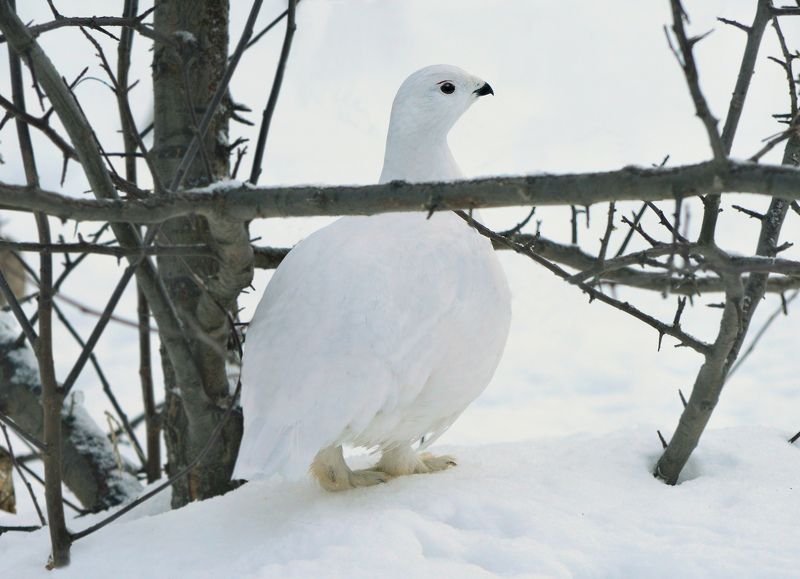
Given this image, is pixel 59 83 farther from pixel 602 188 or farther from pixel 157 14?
pixel 602 188

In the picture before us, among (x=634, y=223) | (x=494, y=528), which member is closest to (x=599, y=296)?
→ (x=634, y=223)

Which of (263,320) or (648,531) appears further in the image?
(263,320)

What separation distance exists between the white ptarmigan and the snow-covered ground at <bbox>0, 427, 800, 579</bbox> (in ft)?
0.55

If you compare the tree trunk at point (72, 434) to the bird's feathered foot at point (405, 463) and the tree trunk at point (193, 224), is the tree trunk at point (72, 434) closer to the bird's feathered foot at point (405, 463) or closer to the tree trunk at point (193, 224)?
the tree trunk at point (193, 224)

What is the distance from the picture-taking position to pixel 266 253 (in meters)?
2.95

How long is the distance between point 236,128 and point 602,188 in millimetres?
5102

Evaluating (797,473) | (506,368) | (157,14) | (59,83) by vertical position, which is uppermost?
(157,14)

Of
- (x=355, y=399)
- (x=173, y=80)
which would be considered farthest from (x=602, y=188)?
(x=173, y=80)

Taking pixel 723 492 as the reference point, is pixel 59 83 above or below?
above

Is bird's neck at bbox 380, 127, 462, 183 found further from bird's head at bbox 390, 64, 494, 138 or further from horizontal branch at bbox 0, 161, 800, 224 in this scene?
horizontal branch at bbox 0, 161, 800, 224

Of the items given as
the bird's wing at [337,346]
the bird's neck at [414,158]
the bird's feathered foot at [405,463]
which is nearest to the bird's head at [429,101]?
the bird's neck at [414,158]

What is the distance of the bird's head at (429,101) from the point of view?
9.09 ft

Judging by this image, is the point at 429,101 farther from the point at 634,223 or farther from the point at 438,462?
the point at 438,462

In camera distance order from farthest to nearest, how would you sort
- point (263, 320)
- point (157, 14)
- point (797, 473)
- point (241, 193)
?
point (157, 14) < point (797, 473) < point (263, 320) < point (241, 193)
